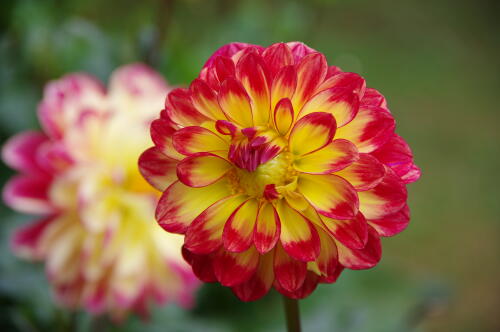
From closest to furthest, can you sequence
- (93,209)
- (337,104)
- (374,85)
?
(337,104), (93,209), (374,85)

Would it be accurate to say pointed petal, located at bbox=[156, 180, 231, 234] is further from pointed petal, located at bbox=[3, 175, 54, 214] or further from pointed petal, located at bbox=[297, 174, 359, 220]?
pointed petal, located at bbox=[3, 175, 54, 214]

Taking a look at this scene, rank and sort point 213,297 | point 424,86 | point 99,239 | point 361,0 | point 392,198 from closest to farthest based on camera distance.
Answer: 1. point 392,198
2. point 99,239
3. point 213,297
4. point 424,86
5. point 361,0

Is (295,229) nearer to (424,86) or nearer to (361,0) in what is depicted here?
(424,86)

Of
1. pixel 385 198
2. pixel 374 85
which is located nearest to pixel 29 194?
pixel 385 198

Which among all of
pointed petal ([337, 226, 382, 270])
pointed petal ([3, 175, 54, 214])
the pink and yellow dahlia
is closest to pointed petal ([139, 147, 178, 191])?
the pink and yellow dahlia

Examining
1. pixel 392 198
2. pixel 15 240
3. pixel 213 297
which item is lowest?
pixel 213 297

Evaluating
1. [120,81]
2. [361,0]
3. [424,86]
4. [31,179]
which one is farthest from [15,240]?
[361,0]

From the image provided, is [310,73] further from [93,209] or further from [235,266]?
[93,209]
